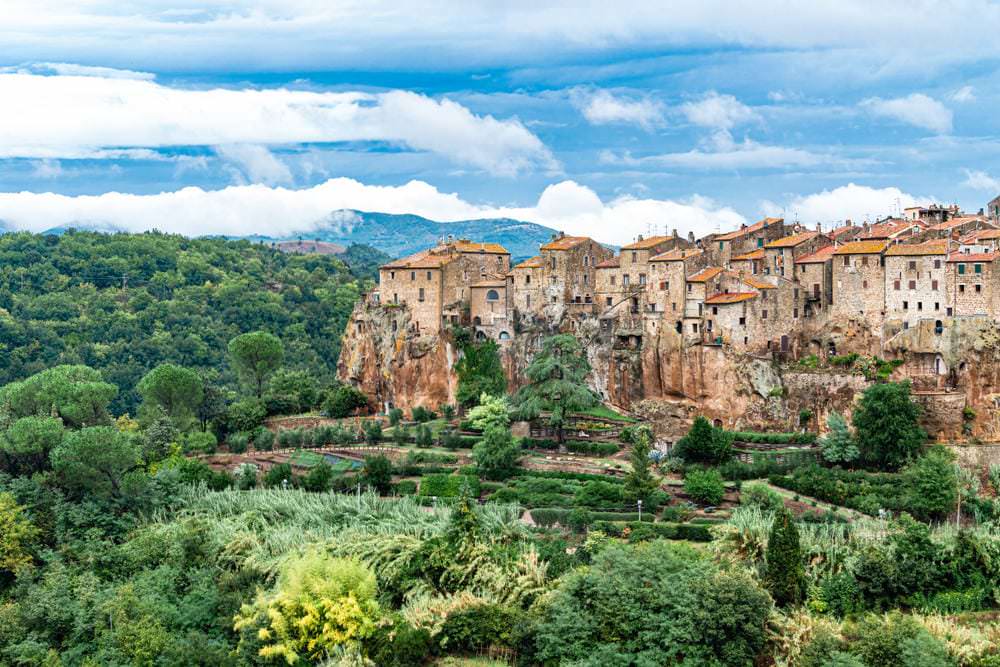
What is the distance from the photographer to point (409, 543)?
40.9m

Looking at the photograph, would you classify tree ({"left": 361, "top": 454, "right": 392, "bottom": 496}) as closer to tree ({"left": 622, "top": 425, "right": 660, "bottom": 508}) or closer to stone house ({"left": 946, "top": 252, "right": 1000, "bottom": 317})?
tree ({"left": 622, "top": 425, "right": 660, "bottom": 508})

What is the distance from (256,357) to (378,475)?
21.2 m

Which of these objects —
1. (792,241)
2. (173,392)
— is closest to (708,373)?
(792,241)

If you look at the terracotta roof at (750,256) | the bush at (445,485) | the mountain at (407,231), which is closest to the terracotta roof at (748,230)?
the terracotta roof at (750,256)

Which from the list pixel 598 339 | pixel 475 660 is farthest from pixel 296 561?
pixel 598 339

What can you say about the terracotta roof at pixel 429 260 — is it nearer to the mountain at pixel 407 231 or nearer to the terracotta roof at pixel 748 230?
the terracotta roof at pixel 748 230

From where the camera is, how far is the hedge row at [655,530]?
4166cm

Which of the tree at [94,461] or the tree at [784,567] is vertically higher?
the tree at [94,461]

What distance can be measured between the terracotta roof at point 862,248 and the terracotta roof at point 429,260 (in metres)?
18.9

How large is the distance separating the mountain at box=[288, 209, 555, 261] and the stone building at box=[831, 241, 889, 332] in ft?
193

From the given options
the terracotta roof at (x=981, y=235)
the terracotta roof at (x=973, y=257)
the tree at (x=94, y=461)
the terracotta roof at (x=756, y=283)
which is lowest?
the tree at (x=94, y=461)

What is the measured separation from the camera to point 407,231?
16438 cm

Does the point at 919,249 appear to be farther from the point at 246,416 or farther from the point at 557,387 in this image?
the point at 246,416

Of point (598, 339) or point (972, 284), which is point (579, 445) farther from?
point (972, 284)
